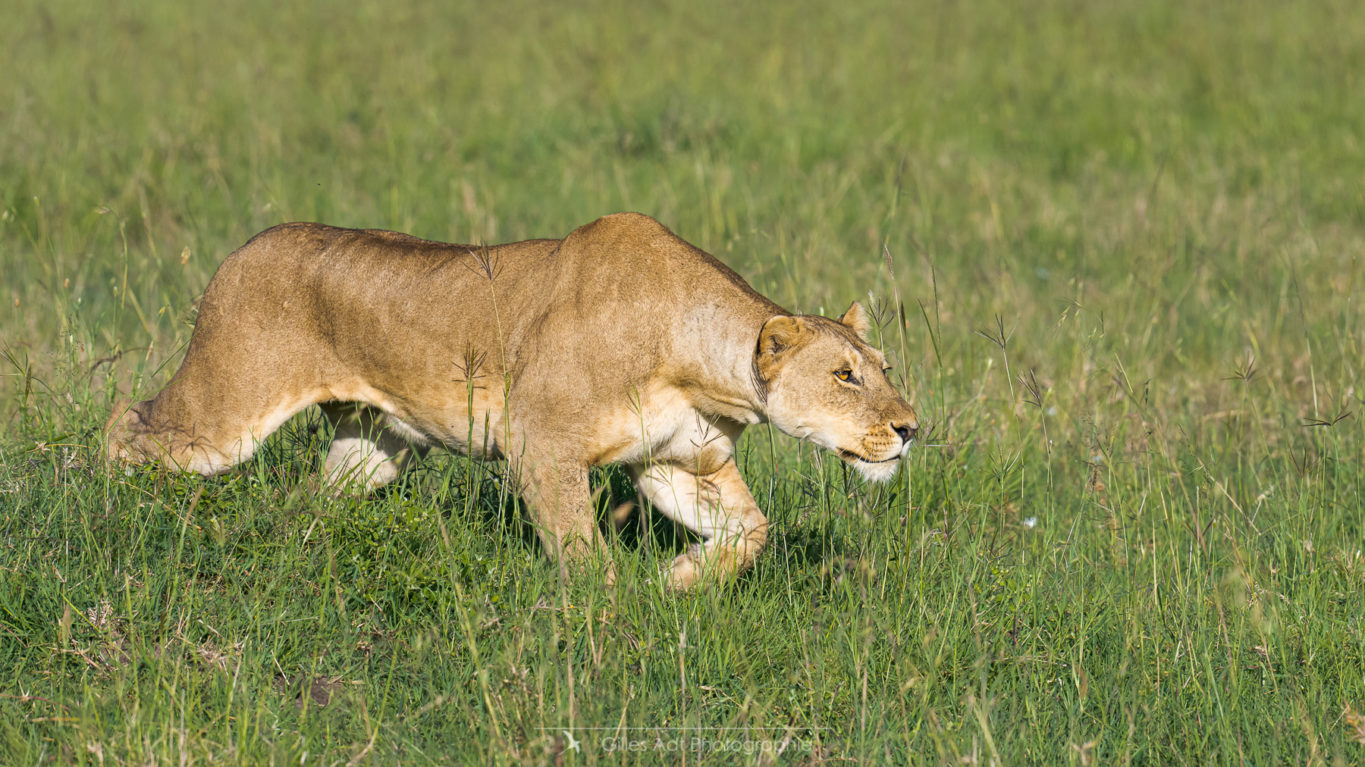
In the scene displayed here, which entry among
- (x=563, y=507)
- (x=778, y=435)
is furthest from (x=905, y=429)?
(x=778, y=435)

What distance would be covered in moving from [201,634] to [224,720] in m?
0.42

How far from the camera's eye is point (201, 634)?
4.05m

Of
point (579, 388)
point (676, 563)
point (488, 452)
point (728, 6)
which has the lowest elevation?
point (728, 6)

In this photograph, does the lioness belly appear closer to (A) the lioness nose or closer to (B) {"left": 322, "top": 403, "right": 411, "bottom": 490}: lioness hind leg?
(A) the lioness nose

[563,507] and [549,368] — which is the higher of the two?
[549,368]

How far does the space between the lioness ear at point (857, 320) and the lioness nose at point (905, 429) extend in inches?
18.0

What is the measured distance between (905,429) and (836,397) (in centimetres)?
25

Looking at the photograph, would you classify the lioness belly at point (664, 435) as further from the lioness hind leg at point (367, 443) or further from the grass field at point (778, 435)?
the lioness hind leg at point (367, 443)

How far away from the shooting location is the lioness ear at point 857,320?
186 inches

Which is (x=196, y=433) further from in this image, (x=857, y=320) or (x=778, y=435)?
(x=778, y=435)

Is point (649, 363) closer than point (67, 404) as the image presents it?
Yes

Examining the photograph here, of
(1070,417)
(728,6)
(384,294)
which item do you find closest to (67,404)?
(384,294)

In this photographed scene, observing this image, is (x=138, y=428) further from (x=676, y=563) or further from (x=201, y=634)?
(x=676, y=563)

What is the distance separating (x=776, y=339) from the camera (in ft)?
14.4
